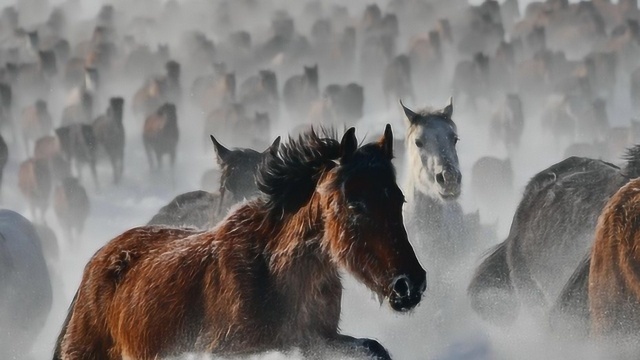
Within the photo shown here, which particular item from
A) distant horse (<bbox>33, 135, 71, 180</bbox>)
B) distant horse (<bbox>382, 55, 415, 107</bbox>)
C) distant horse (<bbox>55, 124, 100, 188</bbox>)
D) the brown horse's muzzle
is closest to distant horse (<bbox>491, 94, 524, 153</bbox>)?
distant horse (<bbox>382, 55, 415, 107</bbox>)

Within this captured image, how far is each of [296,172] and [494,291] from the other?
4559 millimetres

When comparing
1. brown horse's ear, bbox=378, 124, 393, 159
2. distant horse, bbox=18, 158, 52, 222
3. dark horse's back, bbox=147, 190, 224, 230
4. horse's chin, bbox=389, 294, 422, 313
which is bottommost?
horse's chin, bbox=389, 294, 422, 313

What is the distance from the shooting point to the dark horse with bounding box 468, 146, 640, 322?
887 cm

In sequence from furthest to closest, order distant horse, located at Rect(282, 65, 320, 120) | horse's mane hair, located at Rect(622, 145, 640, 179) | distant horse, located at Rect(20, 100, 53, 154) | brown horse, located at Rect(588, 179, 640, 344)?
distant horse, located at Rect(282, 65, 320, 120), distant horse, located at Rect(20, 100, 53, 154), horse's mane hair, located at Rect(622, 145, 640, 179), brown horse, located at Rect(588, 179, 640, 344)

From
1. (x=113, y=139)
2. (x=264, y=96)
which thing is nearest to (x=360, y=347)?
(x=113, y=139)

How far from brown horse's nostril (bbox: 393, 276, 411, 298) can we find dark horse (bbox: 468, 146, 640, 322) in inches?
184

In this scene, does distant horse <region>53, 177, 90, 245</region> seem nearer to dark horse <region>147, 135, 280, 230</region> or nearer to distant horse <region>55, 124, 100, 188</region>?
distant horse <region>55, 124, 100, 188</region>

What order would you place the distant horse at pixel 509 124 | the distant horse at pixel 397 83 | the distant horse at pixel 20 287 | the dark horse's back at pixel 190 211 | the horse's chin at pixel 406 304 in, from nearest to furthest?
the horse's chin at pixel 406 304 → the dark horse's back at pixel 190 211 → the distant horse at pixel 20 287 → the distant horse at pixel 509 124 → the distant horse at pixel 397 83

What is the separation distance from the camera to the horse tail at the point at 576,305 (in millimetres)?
6279

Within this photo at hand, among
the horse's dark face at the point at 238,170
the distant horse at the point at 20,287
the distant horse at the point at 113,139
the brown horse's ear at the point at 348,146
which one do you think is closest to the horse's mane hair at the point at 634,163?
the brown horse's ear at the point at 348,146

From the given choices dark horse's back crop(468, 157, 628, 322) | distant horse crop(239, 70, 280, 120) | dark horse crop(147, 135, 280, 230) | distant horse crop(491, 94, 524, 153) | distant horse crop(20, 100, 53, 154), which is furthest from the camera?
distant horse crop(239, 70, 280, 120)

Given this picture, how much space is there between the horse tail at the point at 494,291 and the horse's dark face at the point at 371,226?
4.51 m

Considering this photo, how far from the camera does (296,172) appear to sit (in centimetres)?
503

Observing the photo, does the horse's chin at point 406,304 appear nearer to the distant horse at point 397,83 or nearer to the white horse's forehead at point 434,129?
the white horse's forehead at point 434,129
